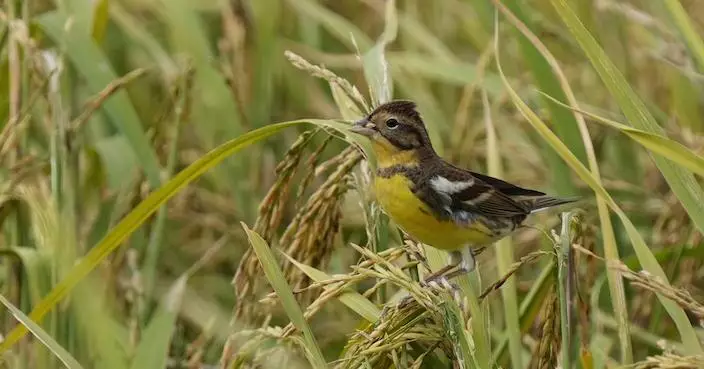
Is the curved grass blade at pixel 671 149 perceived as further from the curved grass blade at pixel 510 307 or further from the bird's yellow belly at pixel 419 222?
the bird's yellow belly at pixel 419 222

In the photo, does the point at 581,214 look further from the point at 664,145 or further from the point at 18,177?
the point at 18,177

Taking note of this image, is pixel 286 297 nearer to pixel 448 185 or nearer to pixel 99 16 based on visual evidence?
pixel 448 185

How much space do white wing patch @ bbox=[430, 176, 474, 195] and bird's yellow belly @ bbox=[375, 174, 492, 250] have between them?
8cm

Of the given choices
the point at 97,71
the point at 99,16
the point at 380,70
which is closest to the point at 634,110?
the point at 380,70

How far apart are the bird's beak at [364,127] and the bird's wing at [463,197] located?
0.20 meters

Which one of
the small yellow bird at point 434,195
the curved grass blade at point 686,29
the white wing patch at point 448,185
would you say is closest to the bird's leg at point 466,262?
the small yellow bird at point 434,195

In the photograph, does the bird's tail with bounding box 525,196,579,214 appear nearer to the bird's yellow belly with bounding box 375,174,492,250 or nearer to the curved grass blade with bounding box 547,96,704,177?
the bird's yellow belly with bounding box 375,174,492,250

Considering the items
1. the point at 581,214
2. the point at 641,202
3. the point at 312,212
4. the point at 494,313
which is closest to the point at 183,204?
the point at 494,313

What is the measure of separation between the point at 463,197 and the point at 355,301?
57cm

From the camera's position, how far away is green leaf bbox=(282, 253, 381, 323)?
214cm

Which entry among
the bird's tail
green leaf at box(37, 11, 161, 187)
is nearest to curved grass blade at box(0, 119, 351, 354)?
the bird's tail

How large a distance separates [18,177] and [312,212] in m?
0.83

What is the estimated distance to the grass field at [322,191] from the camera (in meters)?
1.96

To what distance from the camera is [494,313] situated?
11.2 ft
